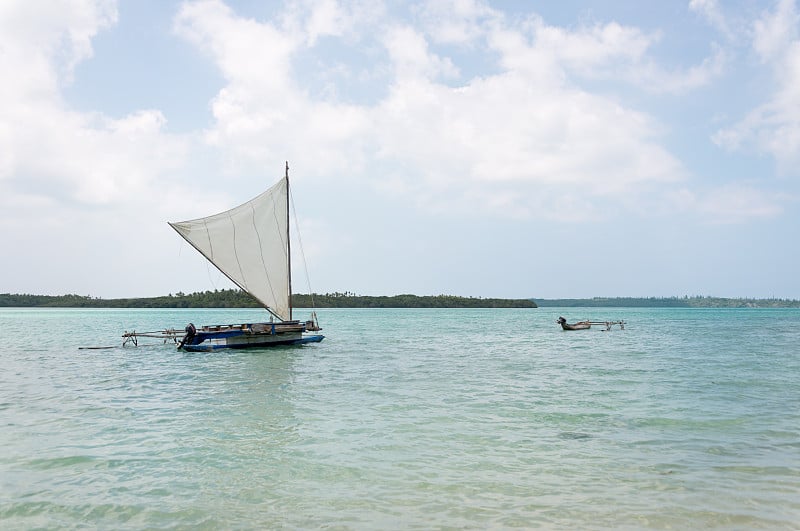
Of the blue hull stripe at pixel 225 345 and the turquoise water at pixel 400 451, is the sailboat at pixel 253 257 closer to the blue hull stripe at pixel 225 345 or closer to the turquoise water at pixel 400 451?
the blue hull stripe at pixel 225 345

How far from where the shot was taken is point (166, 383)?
21.1 meters

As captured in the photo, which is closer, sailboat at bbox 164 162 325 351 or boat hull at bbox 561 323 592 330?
sailboat at bbox 164 162 325 351

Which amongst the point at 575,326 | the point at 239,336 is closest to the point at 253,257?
the point at 239,336

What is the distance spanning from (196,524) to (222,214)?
26652 mm

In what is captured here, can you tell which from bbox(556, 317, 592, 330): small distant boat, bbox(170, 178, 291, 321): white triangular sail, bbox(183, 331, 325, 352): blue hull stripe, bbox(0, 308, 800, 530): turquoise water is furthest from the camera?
bbox(556, 317, 592, 330): small distant boat

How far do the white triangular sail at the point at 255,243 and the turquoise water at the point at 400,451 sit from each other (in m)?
10.3

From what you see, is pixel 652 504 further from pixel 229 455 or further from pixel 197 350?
pixel 197 350

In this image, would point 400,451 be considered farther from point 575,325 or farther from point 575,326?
point 575,326

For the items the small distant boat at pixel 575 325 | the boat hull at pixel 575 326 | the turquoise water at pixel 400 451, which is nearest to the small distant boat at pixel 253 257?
the turquoise water at pixel 400 451

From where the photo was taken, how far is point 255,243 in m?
33.3

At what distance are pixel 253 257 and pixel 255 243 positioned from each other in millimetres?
840

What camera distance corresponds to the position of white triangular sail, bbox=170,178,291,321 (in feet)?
103

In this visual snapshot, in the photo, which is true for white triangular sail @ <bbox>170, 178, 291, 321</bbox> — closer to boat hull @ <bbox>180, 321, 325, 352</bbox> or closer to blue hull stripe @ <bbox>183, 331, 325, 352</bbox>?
boat hull @ <bbox>180, 321, 325, 352</bbox>

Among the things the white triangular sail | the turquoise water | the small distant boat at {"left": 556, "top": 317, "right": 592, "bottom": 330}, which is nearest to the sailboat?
the white triangular sail
